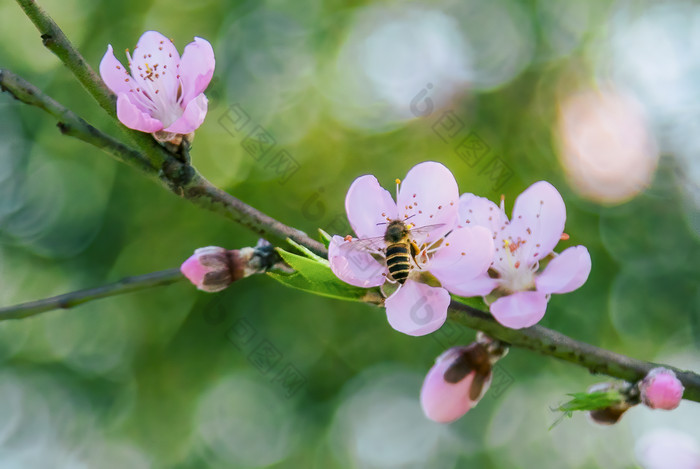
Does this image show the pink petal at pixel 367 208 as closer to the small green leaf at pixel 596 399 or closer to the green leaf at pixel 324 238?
the green leaf at pixel 324 238

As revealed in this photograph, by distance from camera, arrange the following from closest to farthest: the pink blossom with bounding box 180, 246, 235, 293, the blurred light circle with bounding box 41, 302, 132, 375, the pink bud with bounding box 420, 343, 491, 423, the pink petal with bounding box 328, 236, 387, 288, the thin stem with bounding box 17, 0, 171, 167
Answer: the thin stem with bounding box 17, 0, 171, 167 → the pink petal with bounding box 328, 236, 387, 288 → the pink blossom with bounding box 180, 246, 235, 293 → the pink bud with bounding box 420, 343, 491, 423 → the blurred light circle with bounding box 41, 302, 132, 375

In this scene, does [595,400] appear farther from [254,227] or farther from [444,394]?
[254,227]

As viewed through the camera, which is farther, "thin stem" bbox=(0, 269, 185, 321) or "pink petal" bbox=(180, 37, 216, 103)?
"pink petal" bbox=(180, 37, 216, 103)

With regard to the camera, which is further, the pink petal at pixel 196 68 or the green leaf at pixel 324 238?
the pink petal at pixel 196 68

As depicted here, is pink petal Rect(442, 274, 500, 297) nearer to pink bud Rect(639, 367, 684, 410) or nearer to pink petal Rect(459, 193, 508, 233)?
pink petal Rect(459, 193, 508, 233)

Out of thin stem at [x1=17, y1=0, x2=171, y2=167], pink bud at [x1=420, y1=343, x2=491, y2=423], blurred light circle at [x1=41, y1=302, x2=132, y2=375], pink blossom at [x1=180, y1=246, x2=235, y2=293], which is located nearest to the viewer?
thin stem at [x1=17, y1=0, x2=171, y2=167]

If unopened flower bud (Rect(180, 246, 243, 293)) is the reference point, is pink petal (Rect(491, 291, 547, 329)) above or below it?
below

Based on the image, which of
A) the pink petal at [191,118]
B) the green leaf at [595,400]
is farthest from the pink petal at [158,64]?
the green leaf at [595,400]

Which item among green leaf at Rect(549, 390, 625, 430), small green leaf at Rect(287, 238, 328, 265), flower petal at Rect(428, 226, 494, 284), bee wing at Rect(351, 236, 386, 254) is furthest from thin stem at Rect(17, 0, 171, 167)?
green leaf at Rect(549, 390, 625, 430)
